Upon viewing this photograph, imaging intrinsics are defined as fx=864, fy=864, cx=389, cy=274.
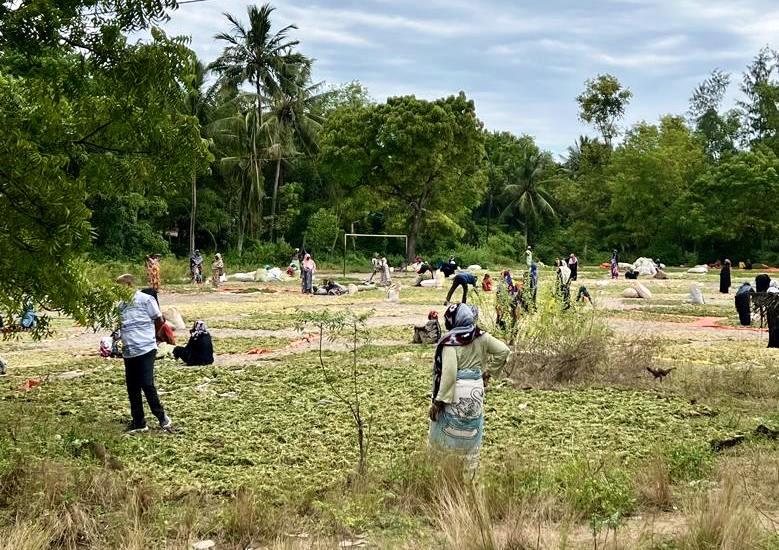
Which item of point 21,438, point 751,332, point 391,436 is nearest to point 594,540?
point 391,436

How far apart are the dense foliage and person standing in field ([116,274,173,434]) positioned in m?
1.77

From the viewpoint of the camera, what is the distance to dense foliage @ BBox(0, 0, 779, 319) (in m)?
6.57

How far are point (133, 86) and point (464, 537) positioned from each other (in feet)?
14.4

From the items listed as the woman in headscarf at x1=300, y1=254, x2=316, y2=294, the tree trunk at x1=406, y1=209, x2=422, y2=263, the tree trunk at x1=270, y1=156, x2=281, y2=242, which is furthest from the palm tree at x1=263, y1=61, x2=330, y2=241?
the woman in headscarf at x1=300, y1=254, x2=316, y2=294

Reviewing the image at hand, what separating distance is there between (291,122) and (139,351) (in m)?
48.9

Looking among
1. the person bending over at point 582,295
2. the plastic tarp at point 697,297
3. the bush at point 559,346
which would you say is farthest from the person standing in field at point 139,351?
the plastic tarp at point 697,297

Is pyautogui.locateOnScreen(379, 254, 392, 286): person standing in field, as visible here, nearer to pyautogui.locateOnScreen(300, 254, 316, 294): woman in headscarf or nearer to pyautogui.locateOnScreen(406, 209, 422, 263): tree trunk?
pyautogui.locateOnScreen(300, 254, 316, 294): woman in headscarf

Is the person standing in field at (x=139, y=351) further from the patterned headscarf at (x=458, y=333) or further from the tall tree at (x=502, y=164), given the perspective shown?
the tall tree at (x=502, y=164)

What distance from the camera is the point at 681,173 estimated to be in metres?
66.3

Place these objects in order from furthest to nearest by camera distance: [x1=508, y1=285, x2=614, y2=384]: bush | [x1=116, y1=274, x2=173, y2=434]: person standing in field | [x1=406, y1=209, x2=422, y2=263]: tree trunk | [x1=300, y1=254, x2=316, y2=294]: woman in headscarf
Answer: [x1=406, y1=209, x2=422, y2=263]: tree trunk < [x1=300, y1=254, x2=316, y2=294]: woman in headscarf < [x1=508, y1=285, x2=614, y2=384]: bush < [x1=116, y1=274, x2=173, y2=434]: person standing in field

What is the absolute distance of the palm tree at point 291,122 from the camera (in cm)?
5350

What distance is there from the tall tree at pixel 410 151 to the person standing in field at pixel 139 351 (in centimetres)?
4133

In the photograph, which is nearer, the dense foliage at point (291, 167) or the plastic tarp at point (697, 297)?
the dense foliage at point (291, 167)

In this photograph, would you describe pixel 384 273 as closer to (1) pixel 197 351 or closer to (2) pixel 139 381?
(1) pixel 197 351
